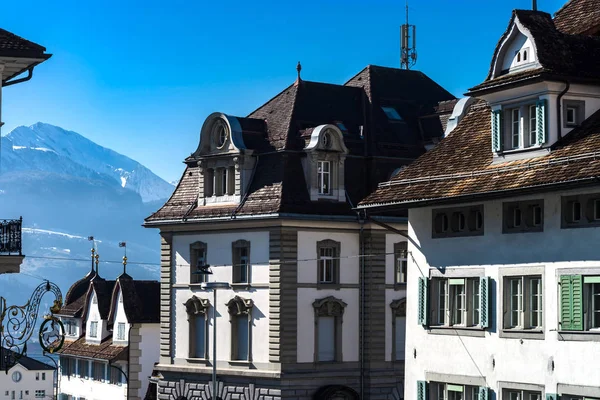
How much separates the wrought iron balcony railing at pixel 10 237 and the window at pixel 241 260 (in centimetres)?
3460

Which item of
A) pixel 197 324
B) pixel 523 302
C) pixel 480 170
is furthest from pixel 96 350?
pixel 523 302

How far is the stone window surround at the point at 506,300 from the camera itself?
43.7 meters

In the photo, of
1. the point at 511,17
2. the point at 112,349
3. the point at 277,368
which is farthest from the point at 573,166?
the point at 112,349

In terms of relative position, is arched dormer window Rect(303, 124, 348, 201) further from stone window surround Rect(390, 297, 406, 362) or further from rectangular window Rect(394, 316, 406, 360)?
rectangular window Rect(394, 316, 406, 360)

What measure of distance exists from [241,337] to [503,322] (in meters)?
34.0

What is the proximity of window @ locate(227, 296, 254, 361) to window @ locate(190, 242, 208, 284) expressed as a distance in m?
3.31

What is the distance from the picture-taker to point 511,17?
149 ft

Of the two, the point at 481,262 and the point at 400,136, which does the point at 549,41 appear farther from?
the point at 400,136

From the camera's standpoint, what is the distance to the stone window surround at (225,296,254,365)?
77.1 meters

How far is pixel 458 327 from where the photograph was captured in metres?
47.8

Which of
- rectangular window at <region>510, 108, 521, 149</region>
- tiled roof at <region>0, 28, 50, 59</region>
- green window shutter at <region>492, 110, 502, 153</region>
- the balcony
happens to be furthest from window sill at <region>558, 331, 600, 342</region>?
tiled roof at <region>0, 28, 50, 59</region>

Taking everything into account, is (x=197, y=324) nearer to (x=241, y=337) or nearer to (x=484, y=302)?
(x=241, y=337)

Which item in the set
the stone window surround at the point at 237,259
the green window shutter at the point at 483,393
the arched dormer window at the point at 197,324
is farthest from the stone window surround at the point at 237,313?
the green window shutter at the point at 483,393

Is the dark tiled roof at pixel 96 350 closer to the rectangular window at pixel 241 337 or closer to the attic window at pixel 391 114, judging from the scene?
the rectangular window at pixel 241 337
